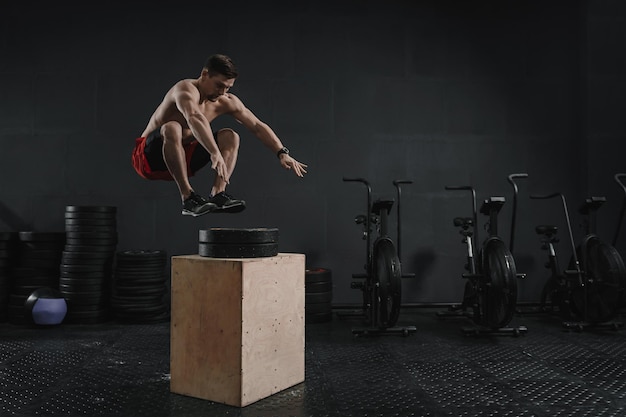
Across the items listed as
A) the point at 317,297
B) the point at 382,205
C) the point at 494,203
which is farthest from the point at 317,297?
the point at 494,203

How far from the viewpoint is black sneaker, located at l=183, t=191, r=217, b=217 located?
292 centimetres

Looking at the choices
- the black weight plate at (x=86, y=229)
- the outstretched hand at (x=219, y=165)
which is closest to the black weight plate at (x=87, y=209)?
the black weight plate at (x=86, y=229)

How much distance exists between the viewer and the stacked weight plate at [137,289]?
5.00m

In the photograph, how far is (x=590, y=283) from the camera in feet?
15.4

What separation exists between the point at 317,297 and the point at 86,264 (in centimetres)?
229

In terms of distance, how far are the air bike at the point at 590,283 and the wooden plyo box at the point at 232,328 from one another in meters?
3.03

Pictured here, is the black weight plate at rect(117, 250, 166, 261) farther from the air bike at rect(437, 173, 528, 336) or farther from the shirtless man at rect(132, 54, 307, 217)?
the air bike at rect(437, 173, 528, 336)

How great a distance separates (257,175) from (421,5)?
270cm

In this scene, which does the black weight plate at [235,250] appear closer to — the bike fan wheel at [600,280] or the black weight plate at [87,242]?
the black weight plate at [87,242]

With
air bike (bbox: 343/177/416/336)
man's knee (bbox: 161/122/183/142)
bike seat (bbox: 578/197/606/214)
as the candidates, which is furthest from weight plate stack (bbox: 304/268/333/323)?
bike seat (bbox: 578/197/606/214)

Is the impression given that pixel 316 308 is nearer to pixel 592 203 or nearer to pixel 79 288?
pixel 79 288

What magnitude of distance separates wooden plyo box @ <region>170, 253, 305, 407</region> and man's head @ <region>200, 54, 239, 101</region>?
3.12ft

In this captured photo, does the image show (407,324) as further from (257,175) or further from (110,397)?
(110,397)

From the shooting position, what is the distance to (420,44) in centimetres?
586
